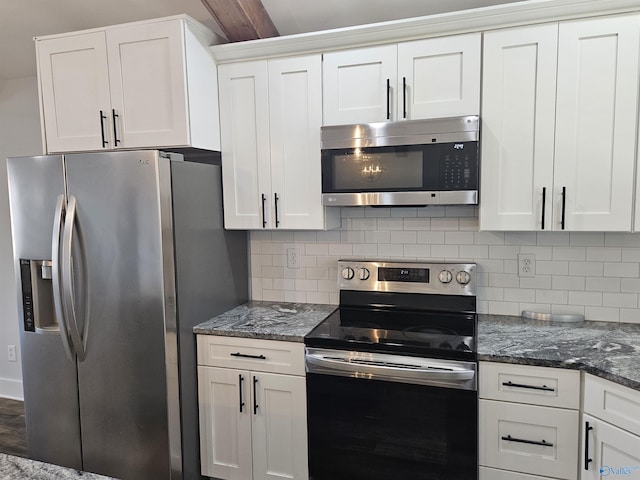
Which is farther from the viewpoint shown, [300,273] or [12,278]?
[12,278]

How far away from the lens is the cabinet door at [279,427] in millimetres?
2170

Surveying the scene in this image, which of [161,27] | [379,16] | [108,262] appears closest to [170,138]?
[161,27]

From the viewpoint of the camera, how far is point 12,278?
3.45 meters

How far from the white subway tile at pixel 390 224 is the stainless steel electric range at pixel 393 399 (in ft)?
1.78

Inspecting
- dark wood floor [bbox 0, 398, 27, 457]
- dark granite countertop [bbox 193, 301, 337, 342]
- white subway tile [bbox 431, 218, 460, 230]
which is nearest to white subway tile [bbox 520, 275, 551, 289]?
white subway tile [bbox 431, 218, 460, 230]

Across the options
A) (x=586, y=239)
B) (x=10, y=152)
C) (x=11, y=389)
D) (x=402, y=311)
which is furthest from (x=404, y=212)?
(x=11, y=389)

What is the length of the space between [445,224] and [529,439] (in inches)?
43.6

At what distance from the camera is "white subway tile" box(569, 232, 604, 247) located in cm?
222

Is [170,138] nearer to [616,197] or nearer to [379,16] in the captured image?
[379,16]

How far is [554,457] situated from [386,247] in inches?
49.9

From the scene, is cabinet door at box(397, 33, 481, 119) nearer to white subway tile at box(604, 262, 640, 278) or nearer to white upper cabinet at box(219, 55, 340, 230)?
white upper cabinet at box(219, 55, 340, 230)

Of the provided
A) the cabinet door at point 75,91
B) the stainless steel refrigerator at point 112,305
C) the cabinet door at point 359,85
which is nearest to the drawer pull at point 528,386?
the cabinet door at point 359,85

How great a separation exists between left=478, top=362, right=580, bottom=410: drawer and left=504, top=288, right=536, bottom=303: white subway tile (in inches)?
25.0

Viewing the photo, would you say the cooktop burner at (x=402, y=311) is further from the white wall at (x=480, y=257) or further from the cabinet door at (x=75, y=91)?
the cabinet door at (x=75, y=91)
